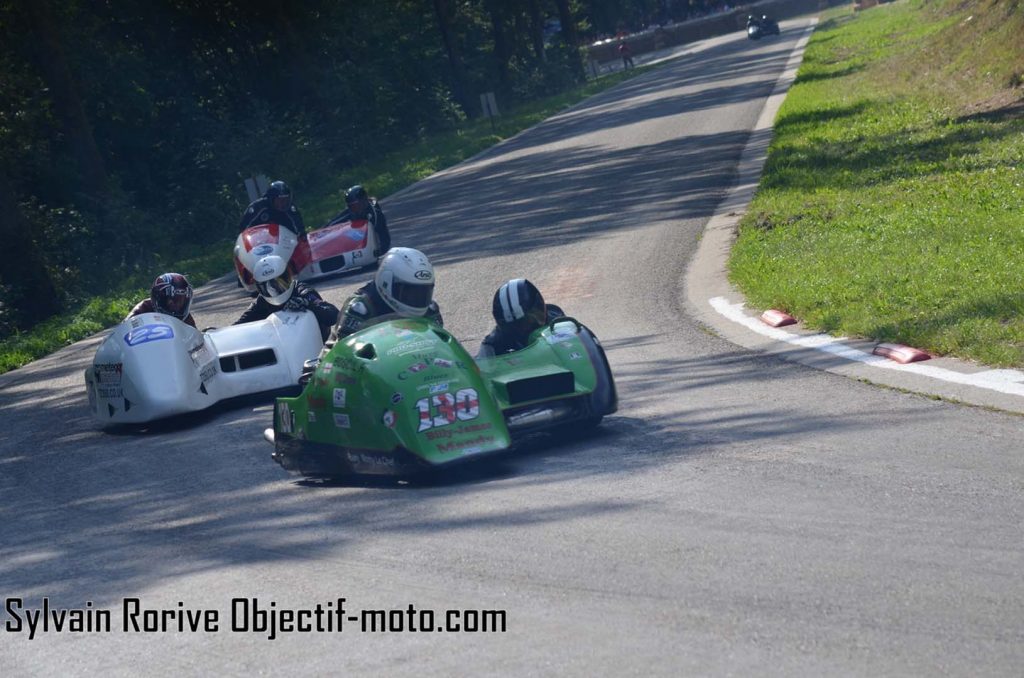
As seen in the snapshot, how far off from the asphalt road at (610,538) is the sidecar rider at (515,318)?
841mm

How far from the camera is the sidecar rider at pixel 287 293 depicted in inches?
451

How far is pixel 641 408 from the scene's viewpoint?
356 inches

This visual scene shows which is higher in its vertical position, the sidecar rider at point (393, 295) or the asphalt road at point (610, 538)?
the sidecar rider at point (393, 295)

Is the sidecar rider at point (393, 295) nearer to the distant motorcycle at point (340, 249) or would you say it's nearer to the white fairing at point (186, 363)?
the white fairing at point (186, 363)

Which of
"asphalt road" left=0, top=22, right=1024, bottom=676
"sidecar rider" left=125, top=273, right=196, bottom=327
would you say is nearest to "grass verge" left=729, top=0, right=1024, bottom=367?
"asphalt road" left=0, top=22, right=1024, bottom=676

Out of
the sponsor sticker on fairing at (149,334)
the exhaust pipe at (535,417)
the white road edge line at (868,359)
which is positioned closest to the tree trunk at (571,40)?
the white road edge line at (868,359)

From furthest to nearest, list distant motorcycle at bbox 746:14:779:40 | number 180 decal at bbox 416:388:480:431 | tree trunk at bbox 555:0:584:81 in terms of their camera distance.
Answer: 1. distant motorcycle at bbox 746:14:779:40
2. tree trunk at bbox 555:0:584:81
3. number 180 decal at bbox 416:388:480:431

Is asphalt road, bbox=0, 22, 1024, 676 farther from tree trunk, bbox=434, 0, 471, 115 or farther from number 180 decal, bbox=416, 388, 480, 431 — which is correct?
tree trunk, bbox=434, 0, 471, 115

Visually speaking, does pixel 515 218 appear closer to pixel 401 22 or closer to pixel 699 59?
pixel 401 22

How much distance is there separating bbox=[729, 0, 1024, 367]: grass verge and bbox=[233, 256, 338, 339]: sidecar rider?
12.7 feet

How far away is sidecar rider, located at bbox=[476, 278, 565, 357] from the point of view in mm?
8898

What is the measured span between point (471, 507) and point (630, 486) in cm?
82

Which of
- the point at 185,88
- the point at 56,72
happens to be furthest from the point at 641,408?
the point at 185,88

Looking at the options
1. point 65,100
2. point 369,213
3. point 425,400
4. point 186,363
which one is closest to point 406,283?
point 425,400
